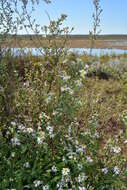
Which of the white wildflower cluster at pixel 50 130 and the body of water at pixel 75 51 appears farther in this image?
the body of water at pixel 75 51

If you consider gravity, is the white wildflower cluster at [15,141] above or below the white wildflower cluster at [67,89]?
below

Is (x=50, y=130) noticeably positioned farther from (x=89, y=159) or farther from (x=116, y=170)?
(x=116, y=170)

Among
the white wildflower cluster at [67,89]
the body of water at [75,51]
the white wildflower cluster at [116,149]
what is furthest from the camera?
the body of water at [75,51]

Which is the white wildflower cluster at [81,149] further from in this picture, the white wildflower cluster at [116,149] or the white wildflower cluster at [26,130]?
the white wildflower cluster at [26,130]

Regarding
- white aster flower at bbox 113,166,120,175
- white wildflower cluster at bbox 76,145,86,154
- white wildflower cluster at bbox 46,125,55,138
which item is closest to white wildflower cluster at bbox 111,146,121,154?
white aster flower at bbox 113,166,120,175

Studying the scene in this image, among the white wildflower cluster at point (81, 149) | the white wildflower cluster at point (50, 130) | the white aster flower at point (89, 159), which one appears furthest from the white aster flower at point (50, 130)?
the white aster flower at point (89, 159)

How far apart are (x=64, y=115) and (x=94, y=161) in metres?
0.54

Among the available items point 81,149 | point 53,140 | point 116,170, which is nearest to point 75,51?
point 53,140

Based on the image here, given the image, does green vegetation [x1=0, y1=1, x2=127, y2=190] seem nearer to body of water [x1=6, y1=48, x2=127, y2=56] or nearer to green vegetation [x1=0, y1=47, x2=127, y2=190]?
green vegetation [x1=0, y1=47, x2=127, y2=190]

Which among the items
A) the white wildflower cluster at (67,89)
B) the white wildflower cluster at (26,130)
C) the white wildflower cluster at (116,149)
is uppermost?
the white wildflower cluster at (67,89)

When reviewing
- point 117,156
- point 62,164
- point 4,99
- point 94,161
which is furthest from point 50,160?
point 4,99

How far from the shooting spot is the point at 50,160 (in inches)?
136

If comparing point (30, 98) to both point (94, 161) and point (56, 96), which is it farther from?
point (94, 161)

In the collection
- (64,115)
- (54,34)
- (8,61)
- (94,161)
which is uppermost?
(54,34)
